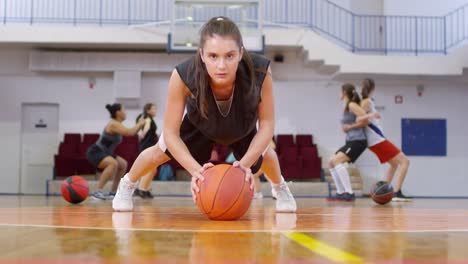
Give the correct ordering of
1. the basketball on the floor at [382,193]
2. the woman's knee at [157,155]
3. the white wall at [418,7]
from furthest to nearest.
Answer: the white wall at [418,7] → the basketball on the floor at [382,193] → the woman's knee at [157,155]

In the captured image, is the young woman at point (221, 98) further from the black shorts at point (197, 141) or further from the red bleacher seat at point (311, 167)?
the red bleacher seat at point (311, 167)

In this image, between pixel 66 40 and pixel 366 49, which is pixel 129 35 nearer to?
pixel 66 40

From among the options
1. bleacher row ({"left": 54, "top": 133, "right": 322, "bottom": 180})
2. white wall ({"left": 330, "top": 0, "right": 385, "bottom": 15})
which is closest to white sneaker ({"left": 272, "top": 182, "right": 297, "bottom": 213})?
bleacher row ({"left": 54, "top": 133, "right": 322, "bottom": 180})

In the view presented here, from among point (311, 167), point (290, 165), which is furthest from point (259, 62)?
point (311, 167)

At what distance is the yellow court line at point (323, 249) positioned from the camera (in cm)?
159

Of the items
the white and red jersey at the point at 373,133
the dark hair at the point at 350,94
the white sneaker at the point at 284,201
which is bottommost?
the white sneaker at the point at 284,201

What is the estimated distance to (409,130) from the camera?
1434cm

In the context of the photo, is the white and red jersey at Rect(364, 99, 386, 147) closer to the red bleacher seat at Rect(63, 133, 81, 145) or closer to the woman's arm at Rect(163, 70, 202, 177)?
the woman's arm at Rect(163, 70, 202, 177)

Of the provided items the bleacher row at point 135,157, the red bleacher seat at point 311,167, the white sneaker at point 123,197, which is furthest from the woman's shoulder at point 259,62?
the red bleacher seat at point 311,167

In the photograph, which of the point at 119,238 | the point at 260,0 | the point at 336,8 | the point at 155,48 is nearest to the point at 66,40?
the point at 155,48

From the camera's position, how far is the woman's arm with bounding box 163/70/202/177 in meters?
3.26

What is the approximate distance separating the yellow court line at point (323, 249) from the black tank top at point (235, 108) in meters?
1.13

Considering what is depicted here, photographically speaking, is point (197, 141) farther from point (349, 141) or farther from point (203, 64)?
point (349, 141)

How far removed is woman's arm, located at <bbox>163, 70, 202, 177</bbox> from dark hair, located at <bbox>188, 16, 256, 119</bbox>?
0.10 metres
